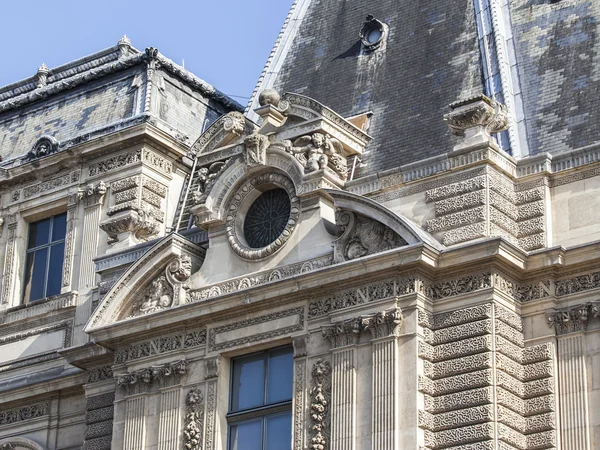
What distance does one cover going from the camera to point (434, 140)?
33.9 m

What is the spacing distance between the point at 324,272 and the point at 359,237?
97 centimetres

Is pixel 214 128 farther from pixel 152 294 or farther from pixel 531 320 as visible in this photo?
pixel 531 320

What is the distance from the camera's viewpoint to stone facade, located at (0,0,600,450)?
30.1 meters

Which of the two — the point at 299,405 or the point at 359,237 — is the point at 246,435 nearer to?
the point at 299,405

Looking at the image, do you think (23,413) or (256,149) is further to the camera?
(23,413)

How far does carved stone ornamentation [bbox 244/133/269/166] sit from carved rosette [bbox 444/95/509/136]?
357cm

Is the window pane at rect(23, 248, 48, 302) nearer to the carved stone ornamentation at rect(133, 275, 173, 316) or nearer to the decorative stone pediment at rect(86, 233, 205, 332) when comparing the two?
the decorative stone pediment at rect(86, 233, 205, 332)

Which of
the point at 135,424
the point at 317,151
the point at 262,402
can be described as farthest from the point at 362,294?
the point at 135,424

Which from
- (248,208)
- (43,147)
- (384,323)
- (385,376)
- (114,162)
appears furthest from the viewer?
(43,147)

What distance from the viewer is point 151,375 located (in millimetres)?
33094

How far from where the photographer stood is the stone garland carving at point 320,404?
30.6 metres

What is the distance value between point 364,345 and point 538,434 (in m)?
3.38

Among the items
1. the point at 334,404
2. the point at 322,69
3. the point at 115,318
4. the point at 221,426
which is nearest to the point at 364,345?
the point at 334,404

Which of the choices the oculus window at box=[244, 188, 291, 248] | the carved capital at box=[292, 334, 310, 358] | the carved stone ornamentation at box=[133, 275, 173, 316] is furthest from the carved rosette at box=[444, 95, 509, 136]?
the carved stone ornamentation at box=[133, 275, 173, 316]
